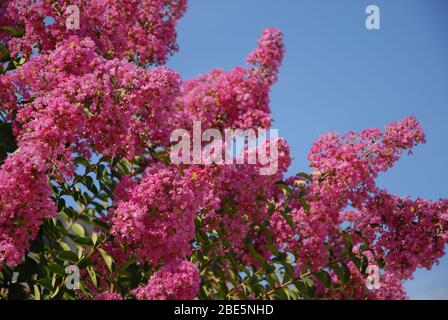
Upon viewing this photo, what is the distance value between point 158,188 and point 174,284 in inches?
24.0

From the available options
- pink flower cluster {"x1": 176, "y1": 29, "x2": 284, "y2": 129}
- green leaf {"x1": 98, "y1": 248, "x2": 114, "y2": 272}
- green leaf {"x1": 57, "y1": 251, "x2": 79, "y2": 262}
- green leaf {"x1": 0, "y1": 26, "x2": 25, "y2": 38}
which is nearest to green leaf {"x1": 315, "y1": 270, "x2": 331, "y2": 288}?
pink flower cluster {"x1": 176, "y1": 29, "x2": 284, "y2": 129}

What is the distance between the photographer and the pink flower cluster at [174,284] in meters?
3.67

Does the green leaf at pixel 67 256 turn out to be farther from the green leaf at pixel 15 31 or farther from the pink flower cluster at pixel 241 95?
the green leaf at pixel 15 31

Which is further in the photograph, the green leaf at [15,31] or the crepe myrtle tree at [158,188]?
the green leaf at [15,31]

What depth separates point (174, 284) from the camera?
3654 millimetres

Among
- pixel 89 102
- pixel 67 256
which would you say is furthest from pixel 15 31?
pixel 67 256

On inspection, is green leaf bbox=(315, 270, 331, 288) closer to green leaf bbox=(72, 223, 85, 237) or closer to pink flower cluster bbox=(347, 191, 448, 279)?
pink flower cluster bbox=(347, 191, 448, 279)

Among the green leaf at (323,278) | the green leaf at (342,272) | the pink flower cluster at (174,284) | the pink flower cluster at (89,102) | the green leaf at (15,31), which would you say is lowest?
the pink flower cluster at (174,284)

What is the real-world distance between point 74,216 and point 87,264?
4.02ft

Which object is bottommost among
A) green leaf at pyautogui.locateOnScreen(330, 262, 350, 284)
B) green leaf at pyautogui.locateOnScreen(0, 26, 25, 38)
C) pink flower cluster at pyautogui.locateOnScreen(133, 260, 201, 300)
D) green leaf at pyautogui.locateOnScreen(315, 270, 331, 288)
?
pink flower cluster at pyautogui.locateOnScreen(133, 260, 201, 300)

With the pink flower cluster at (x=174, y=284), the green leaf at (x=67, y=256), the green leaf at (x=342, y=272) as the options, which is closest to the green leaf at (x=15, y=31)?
the green leaf at (x=67, y=256)

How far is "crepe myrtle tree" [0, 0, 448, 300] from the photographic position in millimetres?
3934

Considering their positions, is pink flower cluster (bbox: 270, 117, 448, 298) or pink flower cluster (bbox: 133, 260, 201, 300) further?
pink flower cluster (bbox: 270, 117, 448, 298)

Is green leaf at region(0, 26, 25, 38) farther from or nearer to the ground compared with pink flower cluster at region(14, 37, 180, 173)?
farther from the ground
